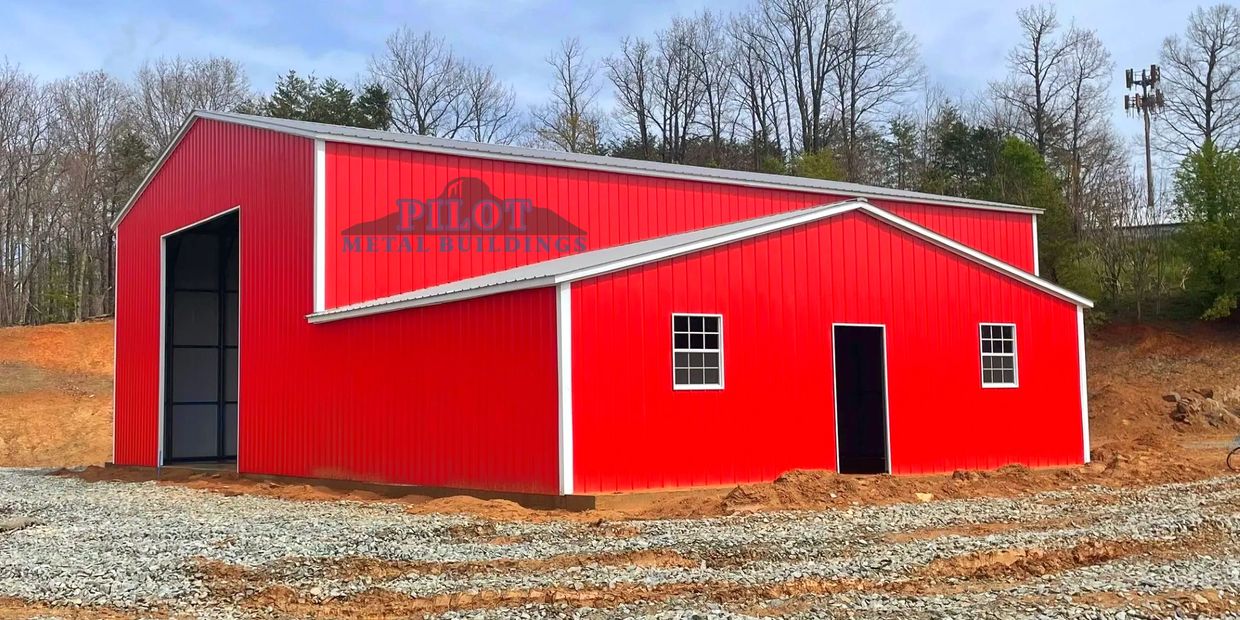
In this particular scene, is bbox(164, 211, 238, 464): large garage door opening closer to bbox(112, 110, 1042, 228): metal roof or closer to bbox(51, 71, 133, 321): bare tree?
bbox(112, 110, 1042, 228): metal roof

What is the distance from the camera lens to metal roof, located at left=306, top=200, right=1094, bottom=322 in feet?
42.3

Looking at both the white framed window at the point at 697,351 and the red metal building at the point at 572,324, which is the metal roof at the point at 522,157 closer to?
the red metal building at the point at 572,324

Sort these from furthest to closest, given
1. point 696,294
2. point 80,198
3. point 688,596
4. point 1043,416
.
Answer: point 80,198 → point 1043,416 → point 696,294 → point 688,596

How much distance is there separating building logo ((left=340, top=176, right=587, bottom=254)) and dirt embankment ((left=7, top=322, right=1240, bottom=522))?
4.18 meters

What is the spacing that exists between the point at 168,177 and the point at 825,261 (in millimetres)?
14300

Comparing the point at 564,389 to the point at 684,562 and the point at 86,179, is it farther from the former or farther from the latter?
the point at 86,179

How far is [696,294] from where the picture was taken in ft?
44.7

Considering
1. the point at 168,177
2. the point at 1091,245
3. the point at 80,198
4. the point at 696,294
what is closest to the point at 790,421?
the point at 696,294

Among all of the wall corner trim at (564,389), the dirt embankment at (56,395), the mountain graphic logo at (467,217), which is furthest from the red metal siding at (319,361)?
the dirt embankment at (56,395)

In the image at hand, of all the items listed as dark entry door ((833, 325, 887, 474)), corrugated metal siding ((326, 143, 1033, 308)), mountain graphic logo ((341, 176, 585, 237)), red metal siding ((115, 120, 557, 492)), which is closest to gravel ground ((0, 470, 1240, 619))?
red metal siding ((115, 120, 557, 492))

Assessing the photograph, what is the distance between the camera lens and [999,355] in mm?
16656

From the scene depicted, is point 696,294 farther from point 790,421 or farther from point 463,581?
point 463,581

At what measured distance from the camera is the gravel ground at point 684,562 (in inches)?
280

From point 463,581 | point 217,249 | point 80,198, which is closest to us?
point 463,581
